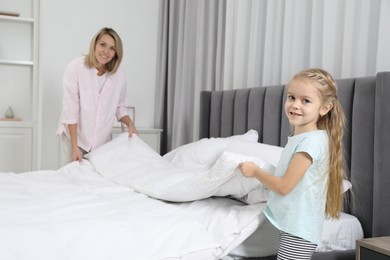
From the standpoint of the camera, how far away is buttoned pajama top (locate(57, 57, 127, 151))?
118 inches

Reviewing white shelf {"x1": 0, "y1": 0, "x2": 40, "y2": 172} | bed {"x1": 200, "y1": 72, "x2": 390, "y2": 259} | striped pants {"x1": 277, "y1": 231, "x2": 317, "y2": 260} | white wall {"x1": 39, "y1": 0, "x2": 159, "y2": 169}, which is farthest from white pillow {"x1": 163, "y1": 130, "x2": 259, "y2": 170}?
white wall {"x1": 39, "y1": 0, "x2": 159, "y2": 169}

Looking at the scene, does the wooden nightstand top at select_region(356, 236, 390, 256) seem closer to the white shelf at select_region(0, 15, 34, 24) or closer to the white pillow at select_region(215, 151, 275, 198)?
the white pillow at select_region(215, 151, 275, 198)

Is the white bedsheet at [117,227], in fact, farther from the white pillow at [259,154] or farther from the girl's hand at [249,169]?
the girl's hand at [249,169]

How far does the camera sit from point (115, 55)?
3.04m

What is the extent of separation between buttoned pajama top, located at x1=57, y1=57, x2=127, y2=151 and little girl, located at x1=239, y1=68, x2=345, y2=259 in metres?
1.70

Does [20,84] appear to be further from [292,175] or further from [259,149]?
[292,175]

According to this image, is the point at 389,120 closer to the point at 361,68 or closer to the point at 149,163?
the point at 361,68

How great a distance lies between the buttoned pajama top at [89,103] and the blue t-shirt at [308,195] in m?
1.80

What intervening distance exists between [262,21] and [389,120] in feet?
4.69

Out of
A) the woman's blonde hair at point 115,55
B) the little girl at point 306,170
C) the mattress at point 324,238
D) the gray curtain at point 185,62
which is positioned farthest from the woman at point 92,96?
the little girl at point 306,170

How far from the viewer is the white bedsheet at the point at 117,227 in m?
1.46

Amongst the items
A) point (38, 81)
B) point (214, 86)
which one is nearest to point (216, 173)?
point (214, 86)

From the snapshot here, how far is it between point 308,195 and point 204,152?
112 cm

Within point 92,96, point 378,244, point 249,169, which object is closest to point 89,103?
point 92,96
